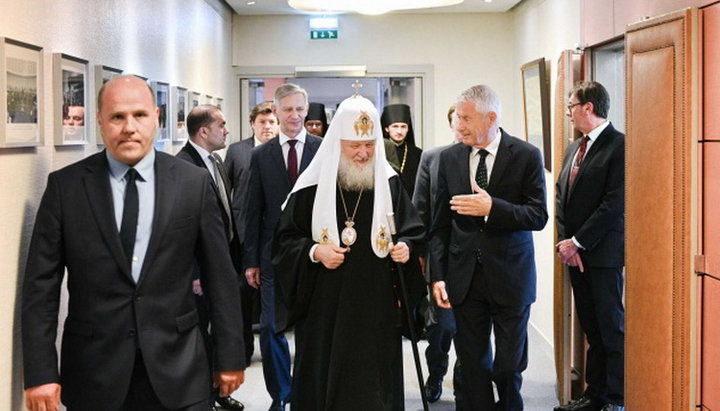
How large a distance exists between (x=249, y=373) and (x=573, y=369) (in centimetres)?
230

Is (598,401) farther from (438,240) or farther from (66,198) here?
(66,198)

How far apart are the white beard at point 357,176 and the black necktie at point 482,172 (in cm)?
79

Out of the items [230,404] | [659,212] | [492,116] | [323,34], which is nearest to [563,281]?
[492,116]

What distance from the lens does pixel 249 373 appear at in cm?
683

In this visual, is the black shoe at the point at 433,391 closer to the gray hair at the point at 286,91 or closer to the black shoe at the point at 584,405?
the black shoe at the point at 584,405

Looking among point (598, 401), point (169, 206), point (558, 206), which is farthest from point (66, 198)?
point (598, 401)

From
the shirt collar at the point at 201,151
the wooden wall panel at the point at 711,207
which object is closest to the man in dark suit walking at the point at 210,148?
the shirt collar at the point at 201,151

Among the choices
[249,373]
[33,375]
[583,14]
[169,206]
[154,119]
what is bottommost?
[249,373]

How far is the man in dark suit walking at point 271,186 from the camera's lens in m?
5.30

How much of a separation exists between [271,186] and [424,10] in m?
4.80

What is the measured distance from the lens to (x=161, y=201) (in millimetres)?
3162

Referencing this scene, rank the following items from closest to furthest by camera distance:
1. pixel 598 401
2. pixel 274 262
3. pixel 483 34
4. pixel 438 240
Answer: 1. pixel 274 262
2. pixel 438 240
3. pixel 598 401
4. pixel 483 34

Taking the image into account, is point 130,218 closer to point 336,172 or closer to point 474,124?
point 336,172

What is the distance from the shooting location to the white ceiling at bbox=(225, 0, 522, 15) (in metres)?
8.93
